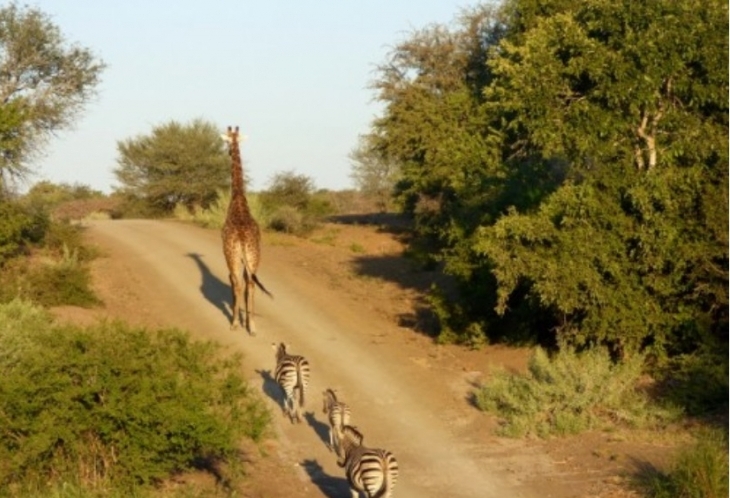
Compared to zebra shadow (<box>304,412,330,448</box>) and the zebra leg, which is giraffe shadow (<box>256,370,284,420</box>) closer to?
zebra shadow (<box>304,412,330,448</box>)

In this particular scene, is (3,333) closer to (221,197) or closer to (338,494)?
(338,494)

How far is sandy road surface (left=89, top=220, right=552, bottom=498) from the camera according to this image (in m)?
16.6

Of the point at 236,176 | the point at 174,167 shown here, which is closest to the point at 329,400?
the point at 236,176

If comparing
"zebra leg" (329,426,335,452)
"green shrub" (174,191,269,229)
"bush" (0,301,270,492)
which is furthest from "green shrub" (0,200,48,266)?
"bush" (0,301,270,492)

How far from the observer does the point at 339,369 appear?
22359mm

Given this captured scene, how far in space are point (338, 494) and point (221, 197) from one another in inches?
1058

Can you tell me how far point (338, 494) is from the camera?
1577cm

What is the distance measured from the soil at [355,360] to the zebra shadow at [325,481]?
0.06ft

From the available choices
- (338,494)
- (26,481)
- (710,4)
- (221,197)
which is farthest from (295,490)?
(221,197)

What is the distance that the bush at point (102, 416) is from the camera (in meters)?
14.8

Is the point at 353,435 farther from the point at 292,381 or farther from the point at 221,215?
the point at 221,215

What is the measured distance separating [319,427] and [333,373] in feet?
10.3

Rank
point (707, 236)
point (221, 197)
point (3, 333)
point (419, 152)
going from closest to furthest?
point (3, 333)
point (707, 236)
point (419, 152)
point (221, 197)

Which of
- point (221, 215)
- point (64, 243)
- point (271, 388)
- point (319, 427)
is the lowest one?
point (319, 427)
